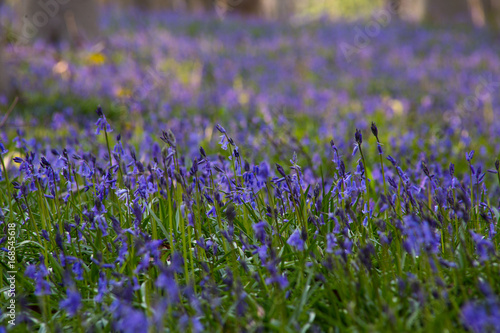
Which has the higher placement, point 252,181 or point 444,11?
point 444,11

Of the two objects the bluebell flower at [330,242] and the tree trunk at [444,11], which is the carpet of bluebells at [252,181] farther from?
the tree trunk at [444,11]

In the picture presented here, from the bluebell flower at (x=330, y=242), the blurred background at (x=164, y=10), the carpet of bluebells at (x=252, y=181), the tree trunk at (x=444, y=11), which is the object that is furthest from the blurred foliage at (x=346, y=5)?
the bluebell flower at (x=330, y=242)

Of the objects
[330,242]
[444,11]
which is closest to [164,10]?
[444,11]

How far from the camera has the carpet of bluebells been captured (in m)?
1.96

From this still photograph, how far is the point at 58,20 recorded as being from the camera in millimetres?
10547

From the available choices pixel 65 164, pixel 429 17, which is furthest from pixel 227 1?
pixel 65 164

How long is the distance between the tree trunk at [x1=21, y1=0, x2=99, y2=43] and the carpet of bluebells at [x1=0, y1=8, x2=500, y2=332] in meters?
0.49

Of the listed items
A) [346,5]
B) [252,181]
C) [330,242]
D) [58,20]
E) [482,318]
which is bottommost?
[482,318]

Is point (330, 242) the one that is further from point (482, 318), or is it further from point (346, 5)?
point (346, 5)

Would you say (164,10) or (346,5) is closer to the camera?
(164,10)

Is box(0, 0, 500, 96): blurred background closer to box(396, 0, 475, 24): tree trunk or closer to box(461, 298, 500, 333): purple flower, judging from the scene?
box(396, 0, 475, 24): tree trunk

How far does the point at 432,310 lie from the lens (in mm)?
1948

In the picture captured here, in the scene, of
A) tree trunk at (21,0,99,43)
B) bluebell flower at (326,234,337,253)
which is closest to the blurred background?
tree trunk at (21,0,99,43)

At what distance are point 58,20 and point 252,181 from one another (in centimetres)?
944
